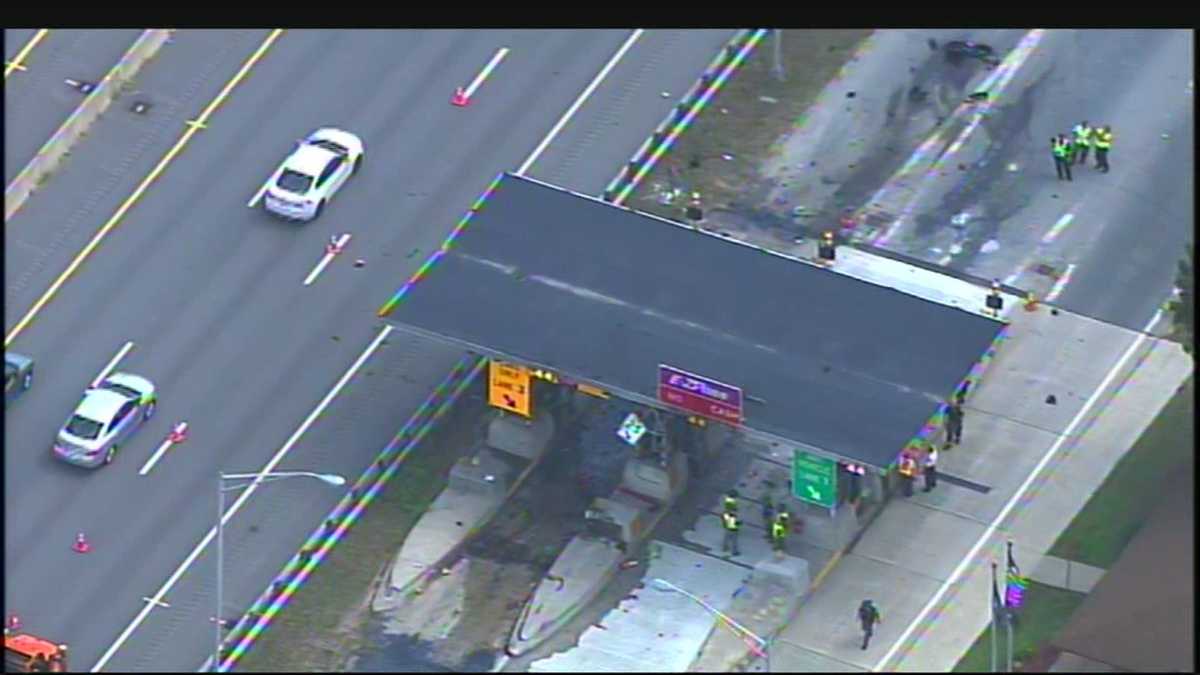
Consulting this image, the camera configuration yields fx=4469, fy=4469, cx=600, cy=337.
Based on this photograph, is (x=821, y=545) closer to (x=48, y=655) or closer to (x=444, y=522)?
(x=444, y=522)

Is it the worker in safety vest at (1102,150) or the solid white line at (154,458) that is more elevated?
the worker in safety vest at (1102,150)

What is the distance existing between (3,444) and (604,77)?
26.0m

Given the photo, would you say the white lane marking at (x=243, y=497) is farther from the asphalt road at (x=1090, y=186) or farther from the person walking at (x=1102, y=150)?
the person walking at (x=1102, y=150)

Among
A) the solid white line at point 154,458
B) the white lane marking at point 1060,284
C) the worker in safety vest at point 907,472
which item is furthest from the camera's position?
the white lane marking at point 1060,284

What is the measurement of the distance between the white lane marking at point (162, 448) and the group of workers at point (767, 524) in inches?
681

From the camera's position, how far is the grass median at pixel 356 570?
432 feet

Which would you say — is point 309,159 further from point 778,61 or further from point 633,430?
point 633,430

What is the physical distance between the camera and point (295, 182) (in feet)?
481

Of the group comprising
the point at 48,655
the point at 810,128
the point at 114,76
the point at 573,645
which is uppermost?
the point at 810,128


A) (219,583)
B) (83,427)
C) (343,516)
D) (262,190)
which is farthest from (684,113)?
(219,583)

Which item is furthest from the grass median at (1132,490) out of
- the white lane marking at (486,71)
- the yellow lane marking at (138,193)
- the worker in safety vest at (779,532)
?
the yellow lane marking at (138,193)

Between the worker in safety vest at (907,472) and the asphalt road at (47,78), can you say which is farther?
the asphalt road at (47,78)
